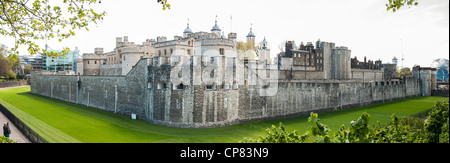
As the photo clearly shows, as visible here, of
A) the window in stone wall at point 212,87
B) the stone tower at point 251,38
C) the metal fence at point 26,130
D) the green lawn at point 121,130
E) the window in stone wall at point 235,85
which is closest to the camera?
the metal fence at point 26,130

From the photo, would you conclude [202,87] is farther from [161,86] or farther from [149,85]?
[149,85]

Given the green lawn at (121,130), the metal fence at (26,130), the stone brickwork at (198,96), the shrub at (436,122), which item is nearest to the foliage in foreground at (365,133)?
the shrub at (436,122)

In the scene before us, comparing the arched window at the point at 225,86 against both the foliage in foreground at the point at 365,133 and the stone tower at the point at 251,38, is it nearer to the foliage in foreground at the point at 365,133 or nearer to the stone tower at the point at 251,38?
the foliage in foreground at the point at 365,133

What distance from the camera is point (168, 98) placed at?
65.2ft

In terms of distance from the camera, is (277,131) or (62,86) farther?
(62,86)

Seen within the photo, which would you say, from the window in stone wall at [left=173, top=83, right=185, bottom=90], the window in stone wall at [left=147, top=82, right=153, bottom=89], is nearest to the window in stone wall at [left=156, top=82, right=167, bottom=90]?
the window in stone wall at [left=147, top=82, right=153, bottom=89]

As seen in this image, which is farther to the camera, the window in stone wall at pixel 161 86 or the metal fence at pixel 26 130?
the window in stone wall at pixel 161 86

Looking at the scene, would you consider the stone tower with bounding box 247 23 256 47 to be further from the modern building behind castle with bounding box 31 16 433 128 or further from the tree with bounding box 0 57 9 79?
the tree with bounding box 0 57 9 79

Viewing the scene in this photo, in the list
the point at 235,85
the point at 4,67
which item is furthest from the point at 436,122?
the point at 4,67
